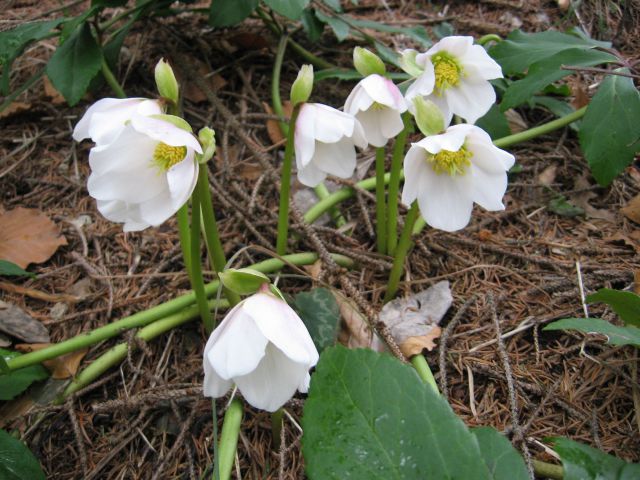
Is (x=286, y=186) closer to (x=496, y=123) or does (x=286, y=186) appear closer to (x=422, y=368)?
(x=422, y=368)

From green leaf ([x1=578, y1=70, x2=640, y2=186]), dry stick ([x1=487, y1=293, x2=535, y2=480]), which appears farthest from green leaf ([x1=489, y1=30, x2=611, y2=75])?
dry stick ([x1=487, y1=293, x2=535, y2=480])

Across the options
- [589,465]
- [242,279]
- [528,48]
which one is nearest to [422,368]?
[589,465]

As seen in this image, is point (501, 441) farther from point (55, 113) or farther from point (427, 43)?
point (55, 113)

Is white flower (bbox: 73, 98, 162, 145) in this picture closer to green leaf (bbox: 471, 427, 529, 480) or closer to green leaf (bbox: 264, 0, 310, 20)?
green leaf (bbox: 264, 0, 310, 20)

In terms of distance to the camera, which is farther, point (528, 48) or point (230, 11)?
point (230, 11)

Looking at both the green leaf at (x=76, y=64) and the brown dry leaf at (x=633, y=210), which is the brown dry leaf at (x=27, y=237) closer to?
the green leaf at (x=76, y=64)

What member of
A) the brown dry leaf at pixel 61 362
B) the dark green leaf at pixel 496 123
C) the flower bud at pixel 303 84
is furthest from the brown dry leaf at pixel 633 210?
the brown dry leaf at pixel 61 362
